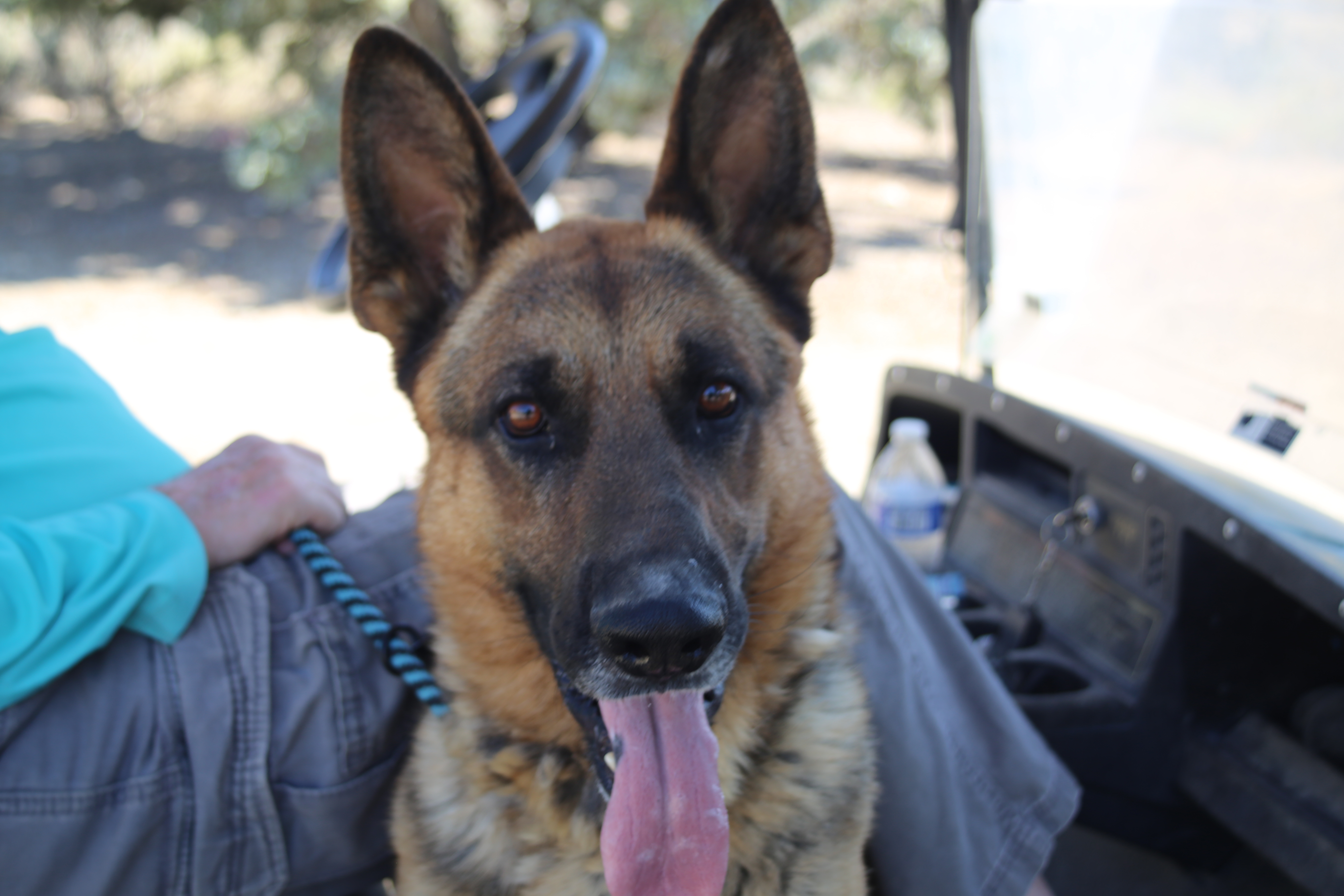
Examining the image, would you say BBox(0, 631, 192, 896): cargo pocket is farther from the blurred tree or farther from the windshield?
the blurred tree

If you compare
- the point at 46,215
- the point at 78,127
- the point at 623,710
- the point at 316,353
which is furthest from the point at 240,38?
the point at 623,710

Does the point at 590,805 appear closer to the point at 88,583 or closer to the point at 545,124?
the point at 88,583

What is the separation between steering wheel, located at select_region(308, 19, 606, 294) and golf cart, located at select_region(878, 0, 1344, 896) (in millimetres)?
1305

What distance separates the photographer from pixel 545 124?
3.03 m

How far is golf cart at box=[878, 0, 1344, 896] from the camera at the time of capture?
216 centimetres

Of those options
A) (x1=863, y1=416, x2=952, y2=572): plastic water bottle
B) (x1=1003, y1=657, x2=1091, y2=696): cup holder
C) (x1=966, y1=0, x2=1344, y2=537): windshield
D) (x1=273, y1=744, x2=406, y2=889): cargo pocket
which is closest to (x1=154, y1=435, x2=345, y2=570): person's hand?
(x1=273, y1=744, x2=406, y2=889): cargo pocket

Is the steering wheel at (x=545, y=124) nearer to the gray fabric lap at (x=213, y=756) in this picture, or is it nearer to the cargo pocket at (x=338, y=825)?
the gray fabric lap at (x=213, y=756)

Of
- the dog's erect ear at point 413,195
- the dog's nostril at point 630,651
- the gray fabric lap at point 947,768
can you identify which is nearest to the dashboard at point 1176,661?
the gray fabric lap at point 947,768

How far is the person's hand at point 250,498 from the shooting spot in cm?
190

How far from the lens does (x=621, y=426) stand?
183 centimetres

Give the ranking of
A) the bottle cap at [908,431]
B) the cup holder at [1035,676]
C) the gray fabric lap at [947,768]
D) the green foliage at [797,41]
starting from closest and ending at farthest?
the gray fabric lap at [947,768] < the cup holder at [1035,676] < the bottle cap at [908,431] < the green foliage at [797,41]

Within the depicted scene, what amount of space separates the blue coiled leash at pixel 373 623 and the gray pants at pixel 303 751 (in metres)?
0.03

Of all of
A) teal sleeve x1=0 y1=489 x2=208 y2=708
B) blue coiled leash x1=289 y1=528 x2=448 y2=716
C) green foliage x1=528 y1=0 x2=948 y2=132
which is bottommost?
blue coiled leash x1=289 y1=528 x2=448 y2=716

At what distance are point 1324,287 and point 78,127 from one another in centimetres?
2287
